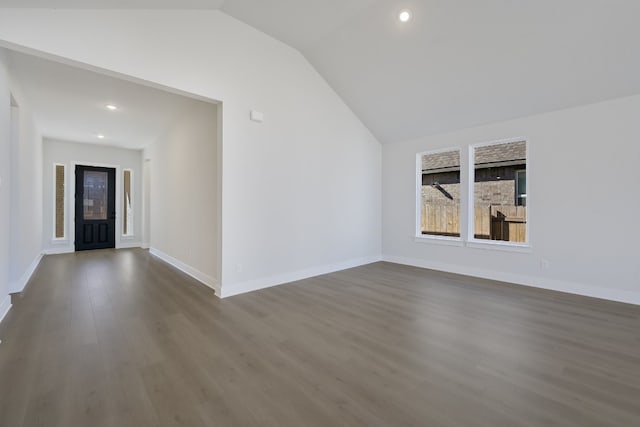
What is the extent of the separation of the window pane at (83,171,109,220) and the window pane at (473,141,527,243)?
9027 mm

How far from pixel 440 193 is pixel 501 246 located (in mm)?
1555

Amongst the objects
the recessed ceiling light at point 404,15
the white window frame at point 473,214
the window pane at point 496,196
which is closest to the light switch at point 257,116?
the recessed ceiling light at point 404,15

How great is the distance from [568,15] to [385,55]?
2.07 m

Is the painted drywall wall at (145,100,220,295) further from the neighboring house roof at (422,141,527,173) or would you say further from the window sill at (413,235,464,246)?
the neighboring house roof at (422,141,527,173)

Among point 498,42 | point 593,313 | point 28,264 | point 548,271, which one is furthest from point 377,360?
point 28,264

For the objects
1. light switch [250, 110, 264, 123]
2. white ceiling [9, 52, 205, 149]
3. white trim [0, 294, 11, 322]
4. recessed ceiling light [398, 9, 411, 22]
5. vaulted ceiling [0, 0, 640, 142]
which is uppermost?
recessed ceiling light [398, 9, 411, 22]

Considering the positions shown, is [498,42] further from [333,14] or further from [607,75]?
[333,14]

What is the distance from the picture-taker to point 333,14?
147 inches

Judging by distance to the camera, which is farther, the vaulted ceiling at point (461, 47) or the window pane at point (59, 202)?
the window pane at point (59, 202)

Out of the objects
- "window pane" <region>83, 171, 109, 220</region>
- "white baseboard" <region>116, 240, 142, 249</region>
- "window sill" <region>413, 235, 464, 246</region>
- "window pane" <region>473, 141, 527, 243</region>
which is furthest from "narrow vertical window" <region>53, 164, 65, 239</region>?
"window pane" <region>473, 141, 527, 243</region>

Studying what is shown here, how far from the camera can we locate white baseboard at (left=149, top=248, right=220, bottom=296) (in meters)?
4.00

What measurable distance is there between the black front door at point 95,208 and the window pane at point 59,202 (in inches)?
11.2

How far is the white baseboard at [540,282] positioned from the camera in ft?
11.5

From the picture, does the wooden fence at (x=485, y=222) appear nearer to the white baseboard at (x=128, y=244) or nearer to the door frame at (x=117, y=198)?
the white baseboard at (x=128, y=244)
